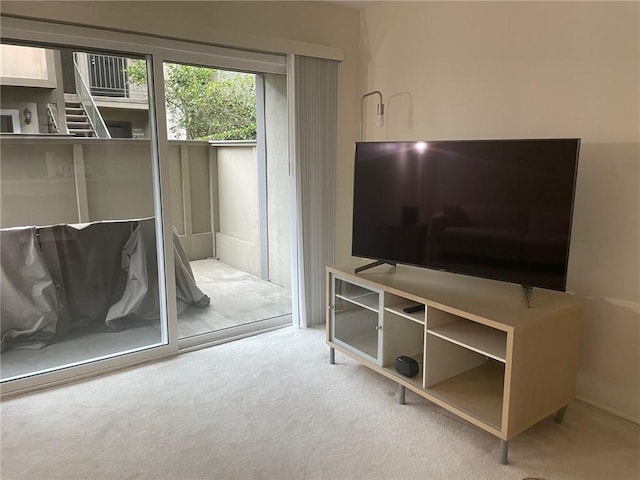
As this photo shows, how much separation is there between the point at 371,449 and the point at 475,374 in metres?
0.73

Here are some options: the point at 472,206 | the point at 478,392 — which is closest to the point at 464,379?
the point at 478,392

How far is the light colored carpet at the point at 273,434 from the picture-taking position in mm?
1981

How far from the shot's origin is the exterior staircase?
2678 mm

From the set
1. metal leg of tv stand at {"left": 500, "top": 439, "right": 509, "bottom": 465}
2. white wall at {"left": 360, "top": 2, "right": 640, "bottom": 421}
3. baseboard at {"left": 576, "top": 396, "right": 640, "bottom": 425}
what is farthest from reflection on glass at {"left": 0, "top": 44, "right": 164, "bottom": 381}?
baseboard at {"left": 576, "top": 396, "right": 640, "bottom": 425}

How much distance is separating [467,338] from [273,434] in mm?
1030

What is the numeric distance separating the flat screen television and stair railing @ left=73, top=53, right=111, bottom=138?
154cm

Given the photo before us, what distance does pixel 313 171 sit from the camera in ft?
11.4

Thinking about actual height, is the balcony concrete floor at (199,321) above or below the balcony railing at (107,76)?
below

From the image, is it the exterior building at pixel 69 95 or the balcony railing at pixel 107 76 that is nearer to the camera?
the exterior building at pixel 69 95

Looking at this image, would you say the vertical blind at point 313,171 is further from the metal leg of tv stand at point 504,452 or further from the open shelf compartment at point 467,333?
the metal leg of tv stand at point 504,452

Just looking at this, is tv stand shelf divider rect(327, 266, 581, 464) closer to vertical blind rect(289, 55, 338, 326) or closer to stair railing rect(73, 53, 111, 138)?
vertical blind rect(289, 55, 338, 326)

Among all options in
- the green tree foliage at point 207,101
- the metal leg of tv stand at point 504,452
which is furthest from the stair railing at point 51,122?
the metal leg of tv stand at point 504,452

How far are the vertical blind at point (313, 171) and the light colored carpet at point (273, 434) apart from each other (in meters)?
0.87

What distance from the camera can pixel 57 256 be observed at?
285 cm
